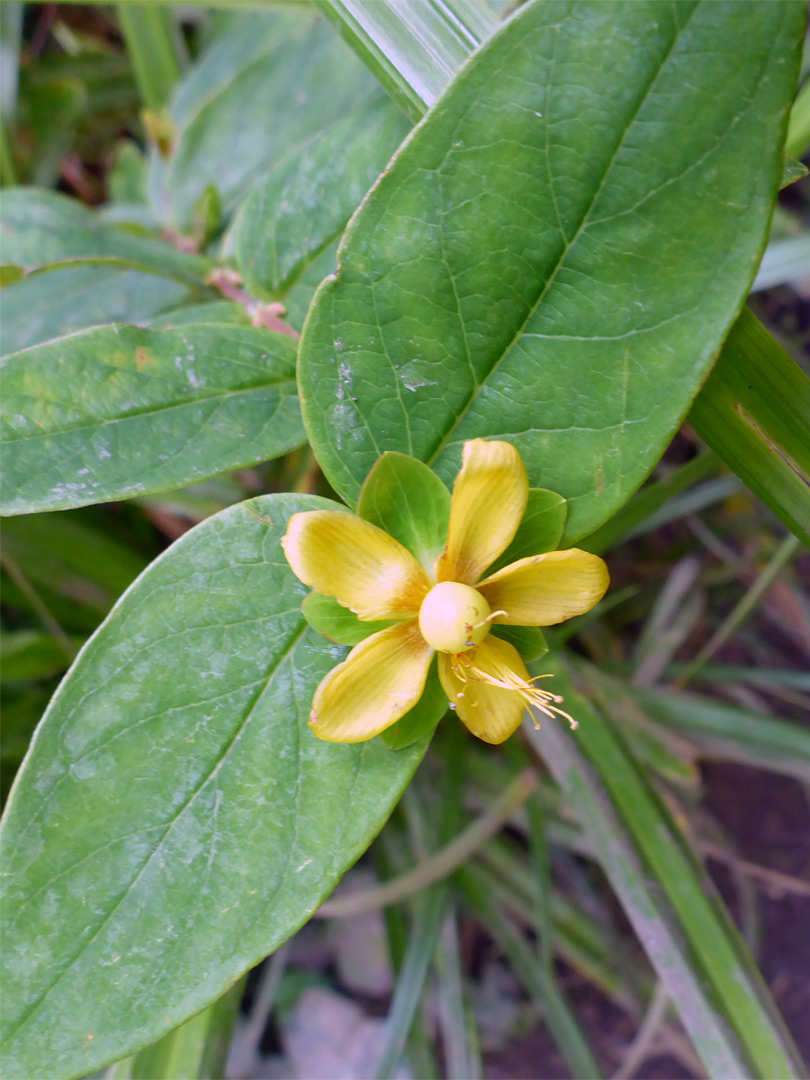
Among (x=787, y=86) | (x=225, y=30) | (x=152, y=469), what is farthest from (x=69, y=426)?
(x=225, y=30)

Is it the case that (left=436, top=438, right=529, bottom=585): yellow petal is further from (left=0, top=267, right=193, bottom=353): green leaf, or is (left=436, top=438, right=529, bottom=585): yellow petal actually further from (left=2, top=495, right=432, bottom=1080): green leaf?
(left=0, top=267, right=193, bottom=353): green leaf

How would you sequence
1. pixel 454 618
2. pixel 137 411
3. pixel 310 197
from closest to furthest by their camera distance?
1. pixel 454 618
2. pixel 137 411
3. pixel 310 197

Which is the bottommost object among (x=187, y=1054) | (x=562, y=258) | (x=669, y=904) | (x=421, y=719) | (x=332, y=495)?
(x=669, y=904)

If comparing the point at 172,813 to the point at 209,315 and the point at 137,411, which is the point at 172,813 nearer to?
the point at 137,411

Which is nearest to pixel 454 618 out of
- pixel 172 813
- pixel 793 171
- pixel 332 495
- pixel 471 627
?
pixel 471 627

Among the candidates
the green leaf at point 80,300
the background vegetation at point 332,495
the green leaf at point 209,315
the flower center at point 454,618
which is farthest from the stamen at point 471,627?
the green leaf at point 80,300

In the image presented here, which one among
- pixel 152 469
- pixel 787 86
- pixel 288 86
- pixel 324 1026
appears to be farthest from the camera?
pixel 324 1026

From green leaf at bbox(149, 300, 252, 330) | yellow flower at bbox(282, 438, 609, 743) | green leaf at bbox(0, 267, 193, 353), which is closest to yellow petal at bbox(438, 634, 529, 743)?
yellow flower at bbox(282, 438, 609, 743)

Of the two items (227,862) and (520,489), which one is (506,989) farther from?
(520,489)
